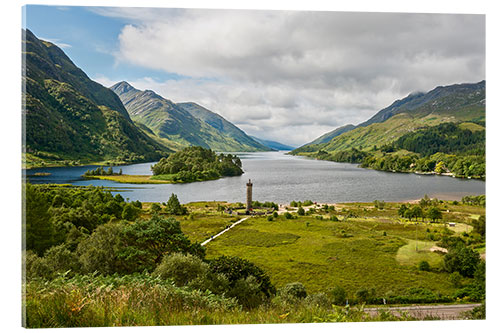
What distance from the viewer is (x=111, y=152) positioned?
6289mm

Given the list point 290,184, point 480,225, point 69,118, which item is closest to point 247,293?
point 290,184

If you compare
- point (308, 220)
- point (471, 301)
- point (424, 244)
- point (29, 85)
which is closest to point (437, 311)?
point (471, 301)

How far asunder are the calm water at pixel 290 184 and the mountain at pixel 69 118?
360mm

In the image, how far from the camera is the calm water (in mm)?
5805

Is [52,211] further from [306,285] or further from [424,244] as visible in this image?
[424,244]

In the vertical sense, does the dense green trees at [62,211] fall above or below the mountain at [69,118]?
below

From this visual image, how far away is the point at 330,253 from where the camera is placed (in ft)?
19.4

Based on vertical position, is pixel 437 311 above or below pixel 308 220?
below

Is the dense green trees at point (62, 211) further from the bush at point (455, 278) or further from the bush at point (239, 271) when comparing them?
the bush at point (455, 278)

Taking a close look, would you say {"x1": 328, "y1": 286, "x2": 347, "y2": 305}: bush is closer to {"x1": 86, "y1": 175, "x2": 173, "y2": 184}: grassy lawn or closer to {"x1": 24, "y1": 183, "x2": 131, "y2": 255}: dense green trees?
{"x1": 86, "y1": 175, "x2": 173, "y2": 184}: grassy lawn

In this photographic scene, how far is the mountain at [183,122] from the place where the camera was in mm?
6172

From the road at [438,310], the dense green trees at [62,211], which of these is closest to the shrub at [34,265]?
the dense green trees at [62,211]
